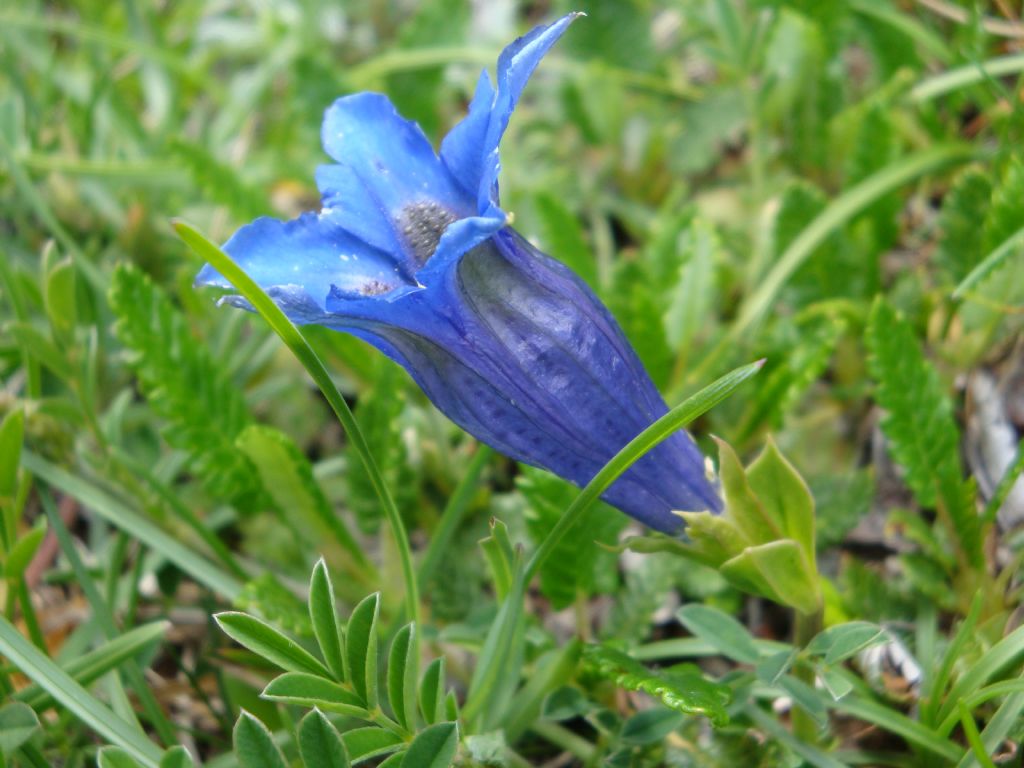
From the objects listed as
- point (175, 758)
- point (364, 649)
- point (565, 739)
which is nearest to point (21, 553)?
point (175, 758)

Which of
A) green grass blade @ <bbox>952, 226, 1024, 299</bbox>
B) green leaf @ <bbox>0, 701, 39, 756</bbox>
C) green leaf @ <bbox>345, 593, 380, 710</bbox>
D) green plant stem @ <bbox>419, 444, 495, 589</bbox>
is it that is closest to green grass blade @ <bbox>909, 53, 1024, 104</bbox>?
green grass blade @ <bbox>952, 226, 1024, 299</bbox>

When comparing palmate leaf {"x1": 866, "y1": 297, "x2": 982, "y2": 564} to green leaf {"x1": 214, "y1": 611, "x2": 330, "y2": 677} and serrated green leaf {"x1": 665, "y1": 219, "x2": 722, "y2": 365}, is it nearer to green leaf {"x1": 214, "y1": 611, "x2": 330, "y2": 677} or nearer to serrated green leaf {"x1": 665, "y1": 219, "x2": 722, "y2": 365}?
serrated green leaf {"x1": 665, "y1": 219, "x2": 722, "y2": 365}

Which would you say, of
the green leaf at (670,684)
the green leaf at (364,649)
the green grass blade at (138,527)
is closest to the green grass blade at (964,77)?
the green leaf at (670,684)

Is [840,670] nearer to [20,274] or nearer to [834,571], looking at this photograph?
[834,571]

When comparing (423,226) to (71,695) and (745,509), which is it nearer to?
→ (745,509)

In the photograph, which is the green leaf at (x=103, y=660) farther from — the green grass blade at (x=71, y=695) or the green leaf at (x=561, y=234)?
the green leaf at (x=561, y=234)

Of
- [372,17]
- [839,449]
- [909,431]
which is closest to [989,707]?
[909,431]
